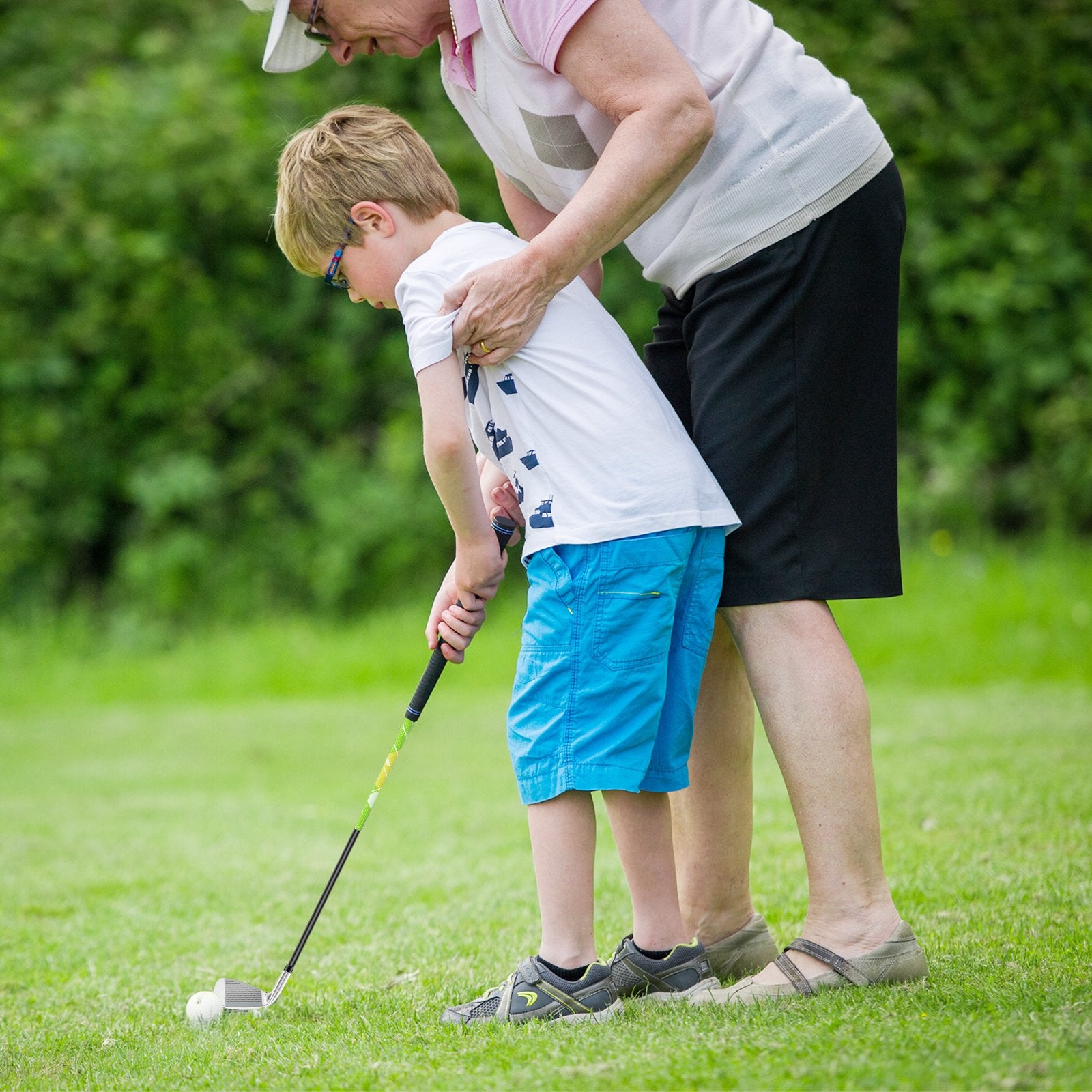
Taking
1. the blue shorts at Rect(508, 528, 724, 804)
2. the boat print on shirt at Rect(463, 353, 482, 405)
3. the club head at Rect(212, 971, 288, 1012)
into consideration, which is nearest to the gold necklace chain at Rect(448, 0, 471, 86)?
the boat print on shirt at Rect(463, 353, 482, 405)

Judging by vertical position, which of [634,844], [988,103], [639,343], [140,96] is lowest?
[639,343]

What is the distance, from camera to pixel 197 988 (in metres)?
2.28

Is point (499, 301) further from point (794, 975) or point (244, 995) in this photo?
point (244, 995)

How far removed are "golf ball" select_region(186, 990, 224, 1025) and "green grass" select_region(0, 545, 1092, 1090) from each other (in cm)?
2

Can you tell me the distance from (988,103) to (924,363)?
4.61 feet

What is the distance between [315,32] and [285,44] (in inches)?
3.9

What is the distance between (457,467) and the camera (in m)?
1.88

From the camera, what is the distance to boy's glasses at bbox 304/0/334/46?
6.77ft

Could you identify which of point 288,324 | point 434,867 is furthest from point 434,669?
point 288,324

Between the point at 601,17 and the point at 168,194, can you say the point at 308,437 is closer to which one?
the point at 168,194

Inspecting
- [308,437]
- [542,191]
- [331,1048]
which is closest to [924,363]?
[308,437]

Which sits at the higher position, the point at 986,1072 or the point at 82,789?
the point at 986,1072

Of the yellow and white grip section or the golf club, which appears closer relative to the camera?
the golf club

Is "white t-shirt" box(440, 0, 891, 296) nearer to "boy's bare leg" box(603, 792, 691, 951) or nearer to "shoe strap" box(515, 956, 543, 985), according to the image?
"boy's bare leg" box(603, 792, 691, 951)
